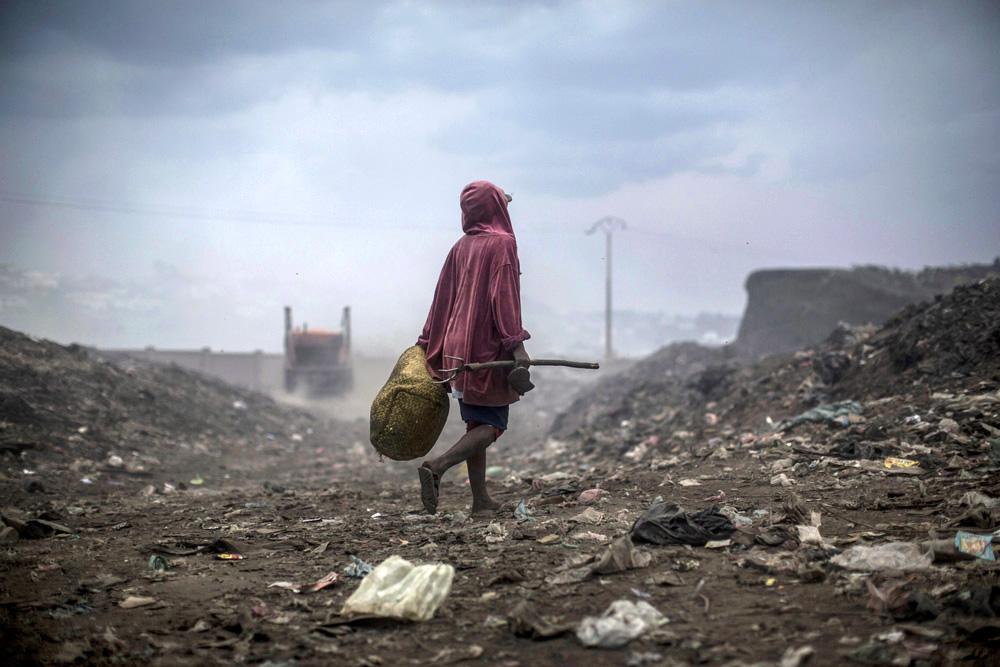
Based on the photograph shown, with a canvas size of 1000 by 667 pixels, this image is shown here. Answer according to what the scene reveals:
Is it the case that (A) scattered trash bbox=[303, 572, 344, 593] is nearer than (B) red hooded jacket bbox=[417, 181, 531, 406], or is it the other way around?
(A) scattered trash bbox=[303, 572, 344, 593]

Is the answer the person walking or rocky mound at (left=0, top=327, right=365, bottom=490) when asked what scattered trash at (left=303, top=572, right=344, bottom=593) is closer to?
the person walking

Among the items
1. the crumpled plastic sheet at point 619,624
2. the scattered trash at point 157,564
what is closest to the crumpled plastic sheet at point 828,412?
the crumpled plastic sheet at point 619,624

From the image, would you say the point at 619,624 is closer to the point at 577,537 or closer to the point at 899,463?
the point at 577,537

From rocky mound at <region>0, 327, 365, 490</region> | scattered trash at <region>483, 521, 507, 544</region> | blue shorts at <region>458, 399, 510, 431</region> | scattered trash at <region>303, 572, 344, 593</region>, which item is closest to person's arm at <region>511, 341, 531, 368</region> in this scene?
blue shorts at <region>458, 399, 510, 431</region>

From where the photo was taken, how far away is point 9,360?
8984 millimetres

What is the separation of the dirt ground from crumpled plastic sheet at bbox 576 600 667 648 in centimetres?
4

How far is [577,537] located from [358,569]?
1.03m

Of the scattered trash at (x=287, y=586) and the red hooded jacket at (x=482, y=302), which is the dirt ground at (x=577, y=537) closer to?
the scattered trash at (x=287, y=586)

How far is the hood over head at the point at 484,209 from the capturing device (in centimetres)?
410

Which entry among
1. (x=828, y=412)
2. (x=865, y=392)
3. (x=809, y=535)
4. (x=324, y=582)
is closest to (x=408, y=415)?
(x=324, y=582)

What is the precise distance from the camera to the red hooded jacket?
3.93 meters

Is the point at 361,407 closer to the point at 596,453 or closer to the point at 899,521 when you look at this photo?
the point at 596,453

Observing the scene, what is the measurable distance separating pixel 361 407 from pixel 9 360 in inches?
456

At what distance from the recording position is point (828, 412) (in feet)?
20.9
